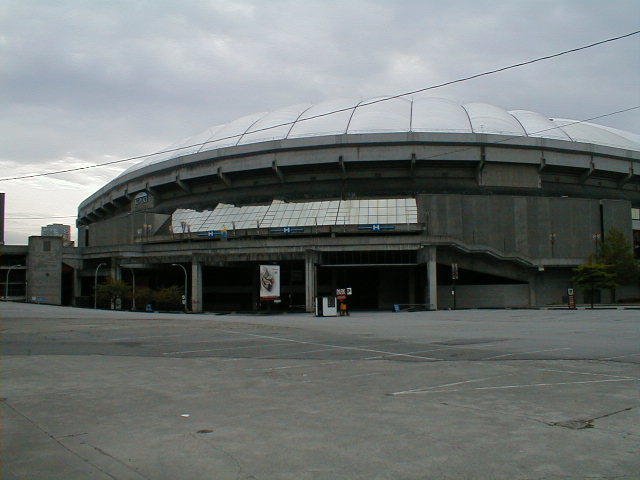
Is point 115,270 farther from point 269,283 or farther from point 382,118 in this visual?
point 382,118

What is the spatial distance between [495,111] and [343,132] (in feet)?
57.6

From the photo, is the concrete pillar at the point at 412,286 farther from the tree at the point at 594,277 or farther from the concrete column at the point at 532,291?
the tree at the point at 594,277

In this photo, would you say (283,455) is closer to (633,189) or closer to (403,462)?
(403,462)

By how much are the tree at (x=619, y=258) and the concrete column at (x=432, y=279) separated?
16105 millimetres

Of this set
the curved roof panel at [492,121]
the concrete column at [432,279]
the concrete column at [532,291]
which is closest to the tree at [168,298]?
the concrete column at [432,279]

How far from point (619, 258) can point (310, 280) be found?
92.3 feet

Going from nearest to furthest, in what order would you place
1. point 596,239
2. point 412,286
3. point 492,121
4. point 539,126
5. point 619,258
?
point 619,258 → point 596,239 → point 412,286 → point 492,121 → point 539,126

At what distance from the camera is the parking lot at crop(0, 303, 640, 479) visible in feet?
21.0

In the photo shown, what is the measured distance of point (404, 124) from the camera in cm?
5888


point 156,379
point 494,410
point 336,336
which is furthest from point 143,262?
point 494,410

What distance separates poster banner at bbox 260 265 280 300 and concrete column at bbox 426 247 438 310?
1338 cm

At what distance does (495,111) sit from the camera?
64688 mm

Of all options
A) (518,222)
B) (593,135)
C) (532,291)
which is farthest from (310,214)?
(593,135)

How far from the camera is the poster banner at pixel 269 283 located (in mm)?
44688
